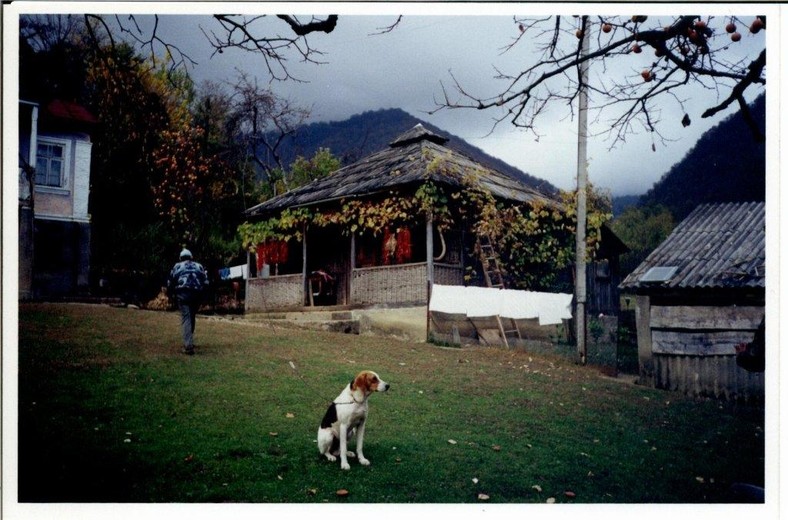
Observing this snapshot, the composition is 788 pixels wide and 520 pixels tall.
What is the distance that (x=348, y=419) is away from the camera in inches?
161

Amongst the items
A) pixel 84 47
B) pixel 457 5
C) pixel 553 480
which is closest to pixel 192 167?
pixel 84 47

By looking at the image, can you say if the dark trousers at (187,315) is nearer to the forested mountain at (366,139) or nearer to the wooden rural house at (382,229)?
the wooden rural house at (382,229)

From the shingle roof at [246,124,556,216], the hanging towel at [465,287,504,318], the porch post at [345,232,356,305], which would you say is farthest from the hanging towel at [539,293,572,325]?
the porch post at [345,232,356,305]

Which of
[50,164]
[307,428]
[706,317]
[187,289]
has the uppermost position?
[50,164]

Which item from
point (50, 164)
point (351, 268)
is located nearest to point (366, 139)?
point (351, 268)

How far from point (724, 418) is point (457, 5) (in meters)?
Answer: 3.89

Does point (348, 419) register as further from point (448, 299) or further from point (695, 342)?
point (695, 342)

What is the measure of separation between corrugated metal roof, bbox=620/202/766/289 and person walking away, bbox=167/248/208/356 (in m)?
3.77

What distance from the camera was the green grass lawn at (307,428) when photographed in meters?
4.18

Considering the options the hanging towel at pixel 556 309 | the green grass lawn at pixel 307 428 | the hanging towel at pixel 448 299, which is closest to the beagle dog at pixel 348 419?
the green grass lawn at pixel 307 428

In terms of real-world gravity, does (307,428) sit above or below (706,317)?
below

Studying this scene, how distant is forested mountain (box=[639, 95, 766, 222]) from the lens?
495 cm

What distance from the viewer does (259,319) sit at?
5.55 meters

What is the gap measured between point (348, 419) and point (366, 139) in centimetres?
258
